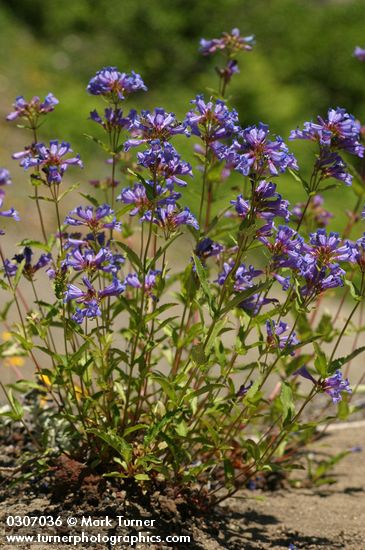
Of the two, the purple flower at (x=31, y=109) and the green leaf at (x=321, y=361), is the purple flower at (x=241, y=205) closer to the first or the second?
the green leaf at (x=321, y=361)

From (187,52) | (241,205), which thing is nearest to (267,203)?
(241,205)

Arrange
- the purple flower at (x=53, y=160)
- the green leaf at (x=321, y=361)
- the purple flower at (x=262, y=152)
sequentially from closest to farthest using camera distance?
the purple flower at (x=262, y=152) → the green leaf at (x=321, y=361) → the purple flower at (x=53, y=160)

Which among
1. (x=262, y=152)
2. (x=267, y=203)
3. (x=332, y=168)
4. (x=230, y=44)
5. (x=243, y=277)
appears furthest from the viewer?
(x=230, y=44)

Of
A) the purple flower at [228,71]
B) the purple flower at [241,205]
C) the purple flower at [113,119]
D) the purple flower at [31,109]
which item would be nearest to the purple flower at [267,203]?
the purple flower at [241,205]

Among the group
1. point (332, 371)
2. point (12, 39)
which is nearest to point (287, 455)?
point (332, 371)

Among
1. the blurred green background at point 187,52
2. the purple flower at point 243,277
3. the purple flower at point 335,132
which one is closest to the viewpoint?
the purple flower at point 335,132

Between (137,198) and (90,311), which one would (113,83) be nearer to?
(137,198)

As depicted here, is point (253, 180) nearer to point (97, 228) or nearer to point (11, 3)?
point (97, 228)
